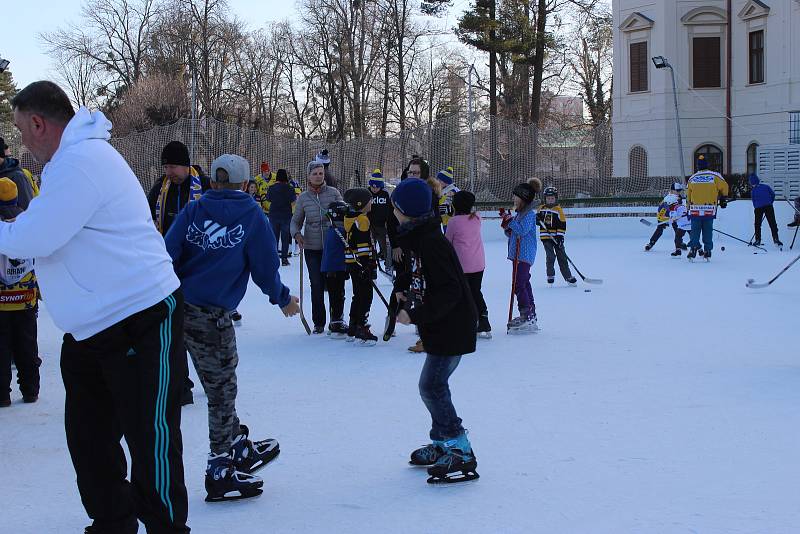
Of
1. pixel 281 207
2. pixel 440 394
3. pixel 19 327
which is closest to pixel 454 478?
pixel 440 394

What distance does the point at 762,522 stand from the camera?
4324mm

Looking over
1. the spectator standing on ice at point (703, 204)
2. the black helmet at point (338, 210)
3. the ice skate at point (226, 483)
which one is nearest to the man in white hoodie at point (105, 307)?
the ice skate at point (226, 483)

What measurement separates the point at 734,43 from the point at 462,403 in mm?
33935

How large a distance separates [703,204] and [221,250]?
1433 centimetres

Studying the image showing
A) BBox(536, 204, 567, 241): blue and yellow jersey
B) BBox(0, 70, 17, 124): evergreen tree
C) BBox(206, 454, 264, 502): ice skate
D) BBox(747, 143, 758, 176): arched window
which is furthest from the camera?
BBox(0, 70, 17, 124): evergreen tree

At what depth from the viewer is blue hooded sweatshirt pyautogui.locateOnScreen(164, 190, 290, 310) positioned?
476 centimetres

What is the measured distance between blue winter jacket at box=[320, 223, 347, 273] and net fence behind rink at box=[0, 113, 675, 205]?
1556 centimetres

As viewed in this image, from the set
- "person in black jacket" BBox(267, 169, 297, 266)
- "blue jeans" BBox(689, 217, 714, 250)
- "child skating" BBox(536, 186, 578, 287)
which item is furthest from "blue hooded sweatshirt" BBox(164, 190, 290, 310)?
"blue jeans" BBox(689, 217, 714, 250)

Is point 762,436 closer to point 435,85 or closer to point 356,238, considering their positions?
point 356,238

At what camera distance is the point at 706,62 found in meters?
37.7

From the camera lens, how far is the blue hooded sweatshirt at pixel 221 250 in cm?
476

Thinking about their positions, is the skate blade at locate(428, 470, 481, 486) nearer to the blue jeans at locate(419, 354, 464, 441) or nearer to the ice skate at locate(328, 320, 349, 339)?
the blue jeans at locate(419, 354, 464, 441)

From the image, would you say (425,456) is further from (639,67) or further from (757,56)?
(639,67)

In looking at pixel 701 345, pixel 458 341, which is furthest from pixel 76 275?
pixel 701 345
